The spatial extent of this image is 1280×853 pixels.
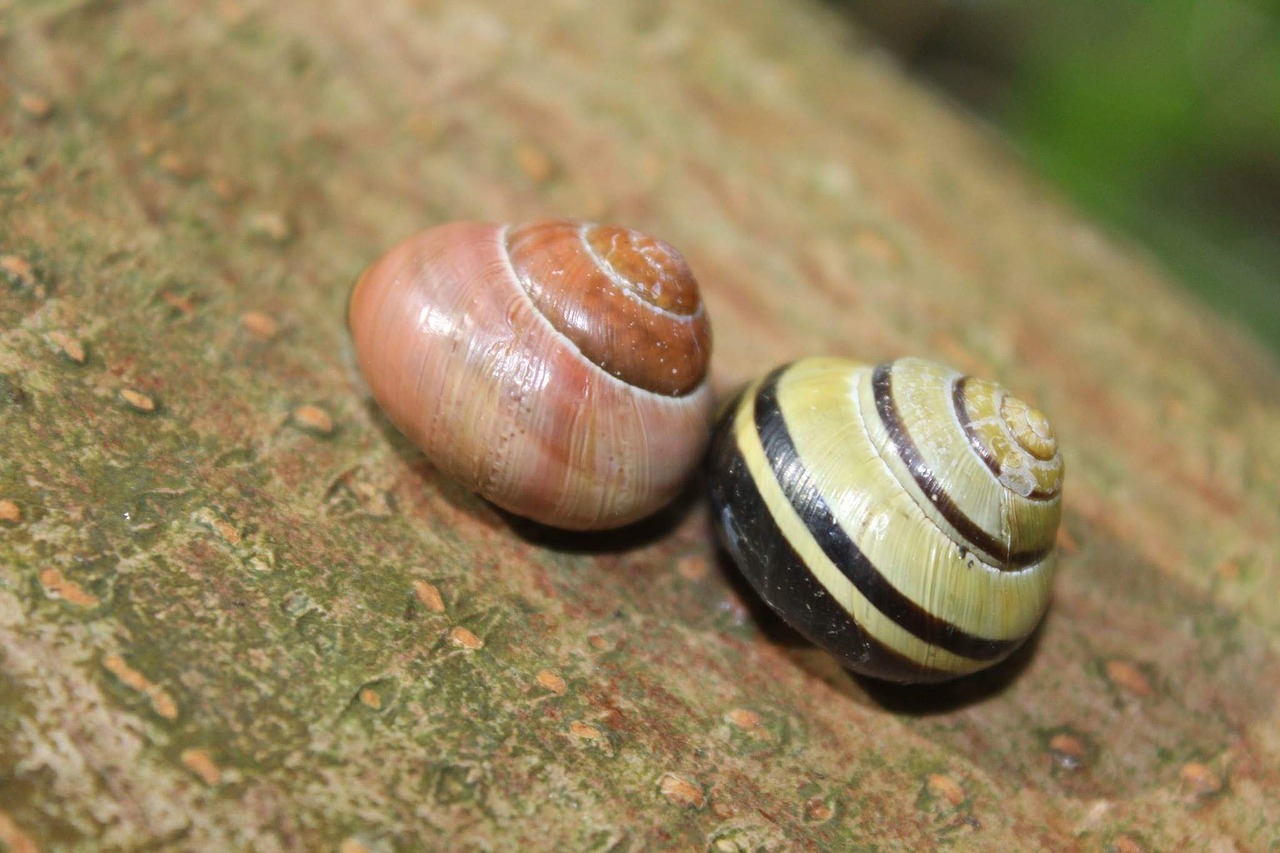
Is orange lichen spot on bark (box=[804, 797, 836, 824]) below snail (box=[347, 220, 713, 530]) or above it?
below

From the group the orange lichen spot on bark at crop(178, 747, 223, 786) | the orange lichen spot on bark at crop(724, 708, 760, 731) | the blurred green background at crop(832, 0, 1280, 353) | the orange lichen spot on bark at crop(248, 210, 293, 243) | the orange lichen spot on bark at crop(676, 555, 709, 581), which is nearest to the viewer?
the orange lichen spot on bark at crop(178, 747, 223, 786)

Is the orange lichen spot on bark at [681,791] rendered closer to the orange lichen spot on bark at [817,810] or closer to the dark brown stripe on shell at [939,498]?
the orange lichen spot on bark at [817,810]

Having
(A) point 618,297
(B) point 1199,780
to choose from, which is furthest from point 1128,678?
(A) point 618,297

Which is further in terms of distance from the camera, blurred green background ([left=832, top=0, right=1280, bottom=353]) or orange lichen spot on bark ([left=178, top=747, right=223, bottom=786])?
blurred green background ([left=832, top=0, right=1280, bottom=353])

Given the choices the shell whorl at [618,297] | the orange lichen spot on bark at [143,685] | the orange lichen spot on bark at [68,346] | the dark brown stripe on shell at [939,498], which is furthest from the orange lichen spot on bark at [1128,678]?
the orange lichen spot on bark at [68,346]

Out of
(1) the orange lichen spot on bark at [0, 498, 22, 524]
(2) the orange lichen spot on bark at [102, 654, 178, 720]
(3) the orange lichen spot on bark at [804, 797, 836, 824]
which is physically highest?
(3) the orange lichen spot on bark at [804, 797, 836, 824]

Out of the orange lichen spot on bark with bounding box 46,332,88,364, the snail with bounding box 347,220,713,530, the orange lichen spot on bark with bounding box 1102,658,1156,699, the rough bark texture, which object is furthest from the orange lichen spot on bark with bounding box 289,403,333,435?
the orange lichen spot on bark with bounding box 1102,658,1156,699

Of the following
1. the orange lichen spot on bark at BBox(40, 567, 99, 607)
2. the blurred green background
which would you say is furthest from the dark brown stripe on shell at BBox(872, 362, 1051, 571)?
the blurred green background

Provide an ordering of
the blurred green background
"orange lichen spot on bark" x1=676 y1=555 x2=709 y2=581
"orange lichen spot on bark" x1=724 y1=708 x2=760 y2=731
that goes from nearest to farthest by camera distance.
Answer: "orange lichen spot on bark" x1=724 y1=708 x2=760 y2=731 → "orange lichen spot on bark" x1=676 y1=555 x2=709 y2=581 → the blurred green background

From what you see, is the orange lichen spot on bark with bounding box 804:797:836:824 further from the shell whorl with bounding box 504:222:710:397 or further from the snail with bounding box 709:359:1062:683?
the shell whorl with bounding box 504:222:710:397
